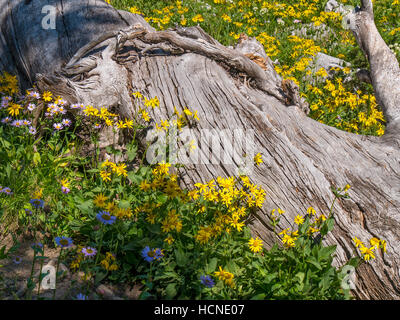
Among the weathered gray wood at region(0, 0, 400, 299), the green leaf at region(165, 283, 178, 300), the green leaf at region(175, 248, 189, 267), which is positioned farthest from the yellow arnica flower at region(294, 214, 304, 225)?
the green leaf at region(165, 283, 178, 300)

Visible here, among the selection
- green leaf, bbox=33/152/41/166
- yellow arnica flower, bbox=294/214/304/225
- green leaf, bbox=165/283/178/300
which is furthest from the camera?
green leaf, bbox=33/152/41/166

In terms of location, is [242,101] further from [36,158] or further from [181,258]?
[36,158]

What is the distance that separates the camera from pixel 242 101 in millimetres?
3680

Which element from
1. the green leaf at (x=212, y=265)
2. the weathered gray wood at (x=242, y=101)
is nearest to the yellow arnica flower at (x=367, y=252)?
the weathered gray wood at (x=242, y=101)

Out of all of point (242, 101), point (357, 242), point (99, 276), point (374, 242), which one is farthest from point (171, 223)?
point (242, 101)

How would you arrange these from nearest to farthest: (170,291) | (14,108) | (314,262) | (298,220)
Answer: (170,291) < (314,262) < (298,220) < (14,108)

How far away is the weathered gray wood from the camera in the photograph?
2984 millimetres

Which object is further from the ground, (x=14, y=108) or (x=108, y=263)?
(x=14, y=108)

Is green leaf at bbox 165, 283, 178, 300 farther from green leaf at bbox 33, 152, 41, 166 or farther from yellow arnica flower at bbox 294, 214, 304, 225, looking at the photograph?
green leaf at bbox 33, 152, 41, 166

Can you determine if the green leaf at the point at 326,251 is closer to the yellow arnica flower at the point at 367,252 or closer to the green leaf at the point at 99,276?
the yellow arnica flower at the point at 367,252

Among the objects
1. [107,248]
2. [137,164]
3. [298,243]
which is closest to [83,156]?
[137,164]

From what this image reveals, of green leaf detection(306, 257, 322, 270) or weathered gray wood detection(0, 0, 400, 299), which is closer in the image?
green leaf detection(306, 257, 322, 270)

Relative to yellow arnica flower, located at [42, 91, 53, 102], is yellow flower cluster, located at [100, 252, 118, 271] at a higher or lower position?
lower
